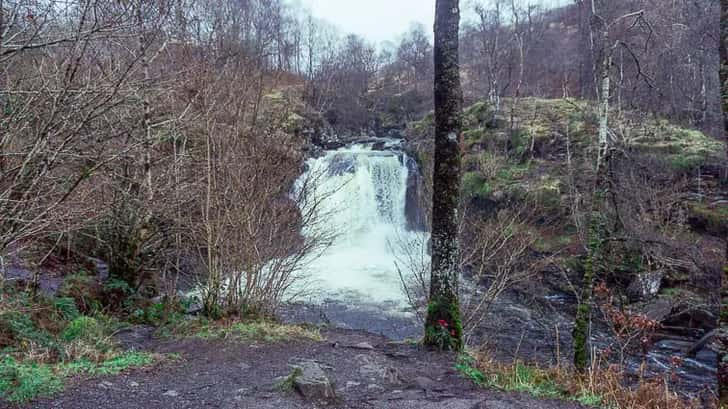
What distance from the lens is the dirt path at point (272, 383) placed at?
145 inches

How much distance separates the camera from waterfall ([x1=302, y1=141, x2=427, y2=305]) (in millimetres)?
14328

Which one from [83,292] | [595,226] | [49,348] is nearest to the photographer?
[49,348]

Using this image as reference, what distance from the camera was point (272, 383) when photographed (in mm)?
4215

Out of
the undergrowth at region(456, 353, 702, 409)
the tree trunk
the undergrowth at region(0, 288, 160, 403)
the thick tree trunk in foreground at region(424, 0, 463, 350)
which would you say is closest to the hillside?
the tree trunk

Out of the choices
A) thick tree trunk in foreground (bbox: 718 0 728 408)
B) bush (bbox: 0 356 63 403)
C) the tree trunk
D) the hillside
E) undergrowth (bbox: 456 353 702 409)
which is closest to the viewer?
bush (bbox: 0 356 63 403)

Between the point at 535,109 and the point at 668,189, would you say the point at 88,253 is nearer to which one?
the point at 668,189

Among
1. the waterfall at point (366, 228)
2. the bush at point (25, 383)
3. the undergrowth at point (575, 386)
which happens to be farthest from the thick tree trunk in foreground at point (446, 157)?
the waterfall at point (366, 228)

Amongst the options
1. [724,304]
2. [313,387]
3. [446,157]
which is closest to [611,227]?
[724,304]

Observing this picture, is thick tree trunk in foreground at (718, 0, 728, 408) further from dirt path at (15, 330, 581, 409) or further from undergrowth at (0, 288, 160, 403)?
undergrowth at (0, 288, 160, 403)

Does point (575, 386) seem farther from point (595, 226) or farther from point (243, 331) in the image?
point (243, 331)

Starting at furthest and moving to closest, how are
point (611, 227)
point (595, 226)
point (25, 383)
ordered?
point (611, 227), point (595, 226), point (25, 383)

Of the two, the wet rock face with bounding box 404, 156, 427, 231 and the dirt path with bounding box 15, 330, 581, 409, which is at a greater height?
the wet rock face with bounding box 404, 156, 427, 231

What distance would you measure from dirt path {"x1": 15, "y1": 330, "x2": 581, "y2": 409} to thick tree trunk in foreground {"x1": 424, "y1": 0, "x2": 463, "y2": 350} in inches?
34.7

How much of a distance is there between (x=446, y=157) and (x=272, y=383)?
3000 mm
